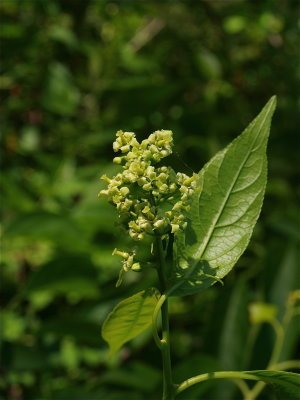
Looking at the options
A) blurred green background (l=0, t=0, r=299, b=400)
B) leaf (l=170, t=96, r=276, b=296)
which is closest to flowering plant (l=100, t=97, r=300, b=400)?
leaf (l=170, t=96, r=276, b=296)

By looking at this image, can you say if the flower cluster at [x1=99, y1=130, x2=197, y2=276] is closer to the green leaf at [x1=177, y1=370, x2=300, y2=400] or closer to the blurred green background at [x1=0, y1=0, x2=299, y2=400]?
the green leaf at [x1=177, y1=370, x2=300, y2=400]

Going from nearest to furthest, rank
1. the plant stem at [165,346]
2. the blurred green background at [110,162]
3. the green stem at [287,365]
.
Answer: the plant stem at [165,346]
the green stem at [287,365]
the blurred green background at [110,162]

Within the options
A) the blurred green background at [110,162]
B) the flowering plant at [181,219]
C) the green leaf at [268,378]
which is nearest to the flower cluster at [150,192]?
the flowering plant at [181,219]

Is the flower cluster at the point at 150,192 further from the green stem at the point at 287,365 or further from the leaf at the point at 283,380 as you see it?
the green stem at the point at 287,365

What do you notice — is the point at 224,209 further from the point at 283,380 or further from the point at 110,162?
the point at 110,162

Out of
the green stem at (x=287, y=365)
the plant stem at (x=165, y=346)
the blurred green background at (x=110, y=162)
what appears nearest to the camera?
the plant stem at (x=165, y=346)
